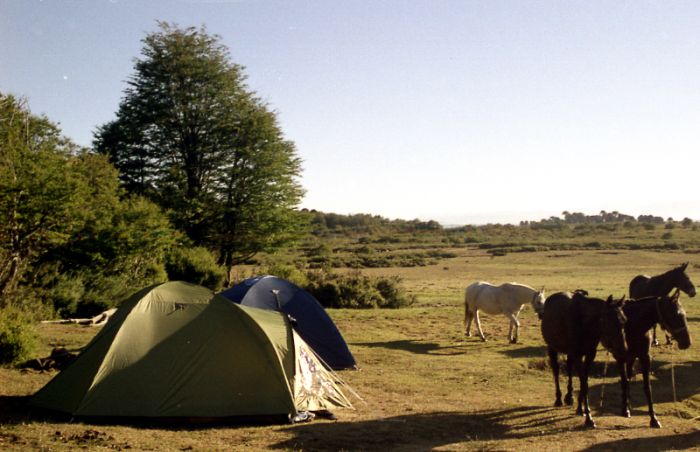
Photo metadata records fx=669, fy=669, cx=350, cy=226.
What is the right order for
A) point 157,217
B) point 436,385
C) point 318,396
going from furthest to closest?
1. point 157,217
2. point 436,385
3. point 318,396

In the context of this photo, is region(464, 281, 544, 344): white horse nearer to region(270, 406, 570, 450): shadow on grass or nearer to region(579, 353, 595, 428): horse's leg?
region(579, 353, 595, 428): horse's leg

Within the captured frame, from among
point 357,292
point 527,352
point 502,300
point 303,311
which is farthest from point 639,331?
point 357,292

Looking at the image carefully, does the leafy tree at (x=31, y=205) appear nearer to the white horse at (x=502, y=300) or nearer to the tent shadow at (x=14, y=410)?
the tent shadow at (x=14, y=410)

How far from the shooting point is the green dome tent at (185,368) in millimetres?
10703

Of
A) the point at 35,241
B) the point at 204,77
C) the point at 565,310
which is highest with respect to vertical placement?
the point at 204,77

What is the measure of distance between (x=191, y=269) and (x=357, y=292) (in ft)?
24.5

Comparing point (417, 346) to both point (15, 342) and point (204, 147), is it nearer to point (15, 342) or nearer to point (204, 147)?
point (15, 342)

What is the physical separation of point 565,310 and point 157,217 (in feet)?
63.1

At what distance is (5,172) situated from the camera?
2059 centimetres

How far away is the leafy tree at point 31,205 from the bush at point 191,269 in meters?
6.39

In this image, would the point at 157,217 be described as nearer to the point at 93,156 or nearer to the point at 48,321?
the point at 93,156

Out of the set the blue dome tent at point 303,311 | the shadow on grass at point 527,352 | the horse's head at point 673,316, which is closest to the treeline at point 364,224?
the shadow on grass at point 527,352

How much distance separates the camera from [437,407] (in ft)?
41.1

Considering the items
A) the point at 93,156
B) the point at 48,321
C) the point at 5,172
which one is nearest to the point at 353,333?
the point at 48,321
